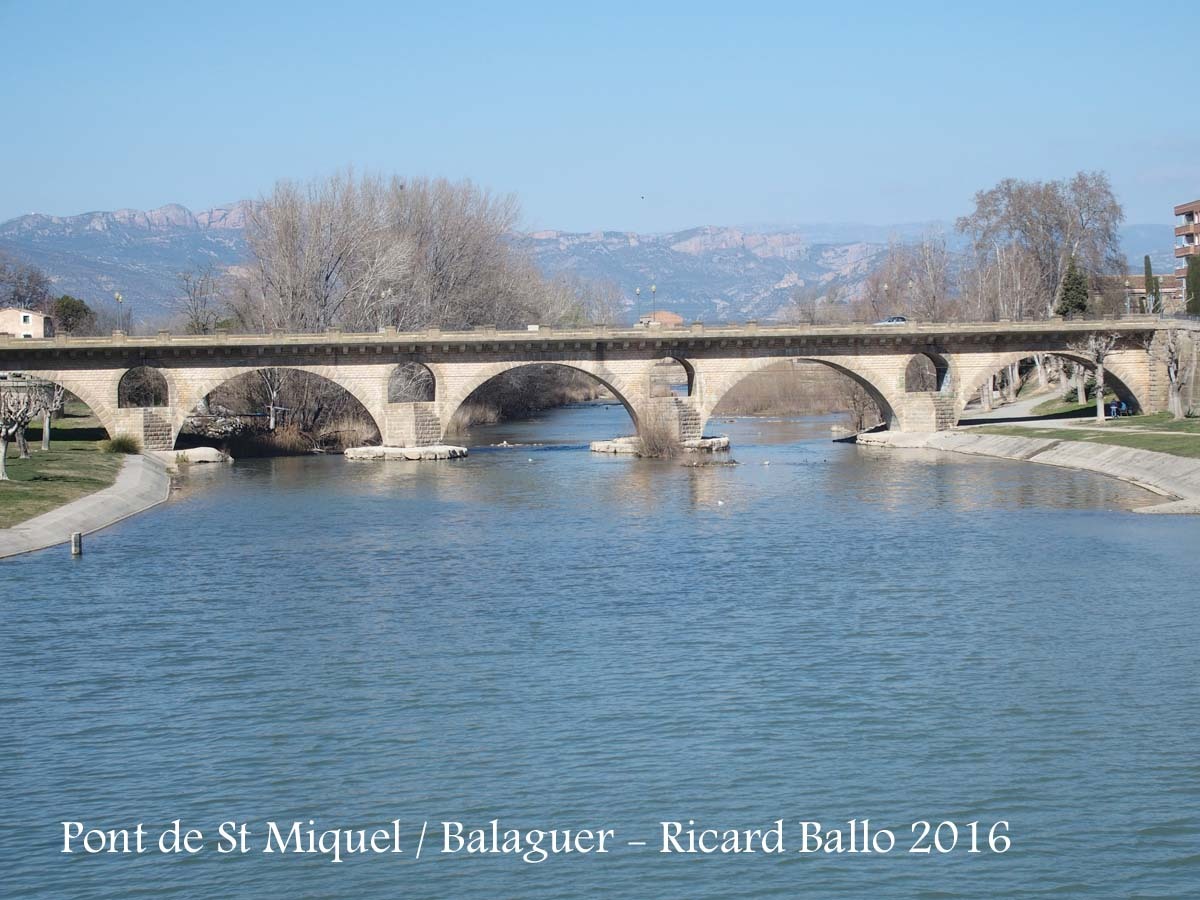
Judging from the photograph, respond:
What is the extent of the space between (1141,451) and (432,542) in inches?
1177

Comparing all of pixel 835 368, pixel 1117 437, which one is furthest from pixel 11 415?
pixel 1117 437

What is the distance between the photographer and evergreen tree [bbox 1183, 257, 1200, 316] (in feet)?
309

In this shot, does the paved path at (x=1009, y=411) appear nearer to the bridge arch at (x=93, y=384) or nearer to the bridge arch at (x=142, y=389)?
the bridge arch at (x=93, y=384)

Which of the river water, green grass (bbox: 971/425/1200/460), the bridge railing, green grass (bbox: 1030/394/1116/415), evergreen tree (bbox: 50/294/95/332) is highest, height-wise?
evergreen tree (bbox: 50/294/95/332)

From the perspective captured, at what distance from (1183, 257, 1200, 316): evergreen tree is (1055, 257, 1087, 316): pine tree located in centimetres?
617

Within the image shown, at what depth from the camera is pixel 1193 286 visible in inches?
3775

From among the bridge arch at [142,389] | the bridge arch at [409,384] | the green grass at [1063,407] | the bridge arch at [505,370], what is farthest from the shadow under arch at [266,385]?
the green grass at [1063,407]

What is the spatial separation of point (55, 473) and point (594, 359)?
30.0 meters

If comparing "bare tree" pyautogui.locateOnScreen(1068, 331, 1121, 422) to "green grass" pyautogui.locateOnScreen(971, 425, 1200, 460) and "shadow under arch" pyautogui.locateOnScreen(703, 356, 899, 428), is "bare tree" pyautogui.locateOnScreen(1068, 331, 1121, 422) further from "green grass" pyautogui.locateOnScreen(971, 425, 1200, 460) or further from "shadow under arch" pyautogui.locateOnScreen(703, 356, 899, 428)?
"shadow under arch" pyautogui.locateOnScreen(703, 356, 899, 428)

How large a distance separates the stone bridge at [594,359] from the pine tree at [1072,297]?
46.3 ft

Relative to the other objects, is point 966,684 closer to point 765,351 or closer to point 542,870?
point 542,870

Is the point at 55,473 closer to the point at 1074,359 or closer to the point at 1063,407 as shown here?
the point at 1074,359

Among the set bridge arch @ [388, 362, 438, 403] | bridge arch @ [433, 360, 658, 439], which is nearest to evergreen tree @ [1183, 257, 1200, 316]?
bridge arch @ [433, 360, 658, 439]

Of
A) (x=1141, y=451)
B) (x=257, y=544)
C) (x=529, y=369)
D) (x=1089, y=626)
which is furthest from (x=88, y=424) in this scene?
(x=1089, y=626)
